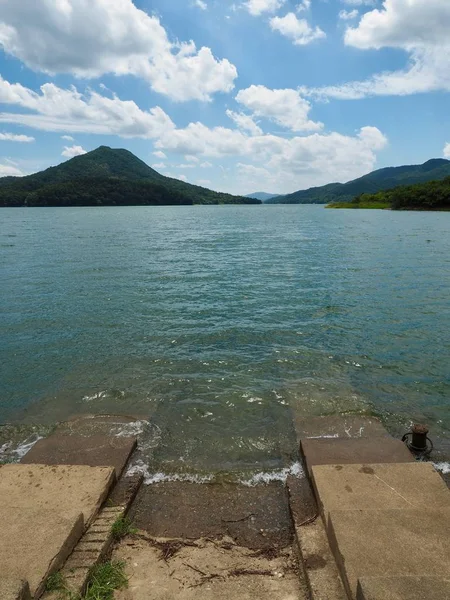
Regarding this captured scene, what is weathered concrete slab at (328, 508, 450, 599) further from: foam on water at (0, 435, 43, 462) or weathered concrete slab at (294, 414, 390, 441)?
foam on water at (0, 435, 43, 462)

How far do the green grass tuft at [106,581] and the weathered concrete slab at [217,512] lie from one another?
1.26 metres

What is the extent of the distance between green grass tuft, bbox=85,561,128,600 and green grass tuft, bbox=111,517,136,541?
668 mm

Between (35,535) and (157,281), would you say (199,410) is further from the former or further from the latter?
(157,281)

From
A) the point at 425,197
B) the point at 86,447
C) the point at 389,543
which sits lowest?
the point at 86,447

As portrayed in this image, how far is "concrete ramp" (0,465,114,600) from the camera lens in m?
5.62

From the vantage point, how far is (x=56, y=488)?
25.3 ft

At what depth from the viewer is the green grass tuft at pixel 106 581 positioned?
5578 mm

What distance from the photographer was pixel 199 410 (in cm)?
1218

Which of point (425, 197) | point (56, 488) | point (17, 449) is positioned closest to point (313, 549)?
point (56, 488)

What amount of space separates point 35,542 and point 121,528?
1529 mm

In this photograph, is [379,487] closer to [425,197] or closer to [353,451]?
[353,451]

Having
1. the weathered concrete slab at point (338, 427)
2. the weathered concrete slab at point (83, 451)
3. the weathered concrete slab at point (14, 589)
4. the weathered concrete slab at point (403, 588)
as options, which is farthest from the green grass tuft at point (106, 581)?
the weathered concrete slab at point (338, 427)

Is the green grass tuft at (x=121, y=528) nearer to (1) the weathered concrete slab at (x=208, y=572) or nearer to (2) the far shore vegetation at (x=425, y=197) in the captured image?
(1) the weathered concrete slab at (x=208, y=572)

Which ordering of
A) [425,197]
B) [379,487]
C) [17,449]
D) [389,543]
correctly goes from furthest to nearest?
[425,197] < [17,449] < [379,487] < [389,543]
